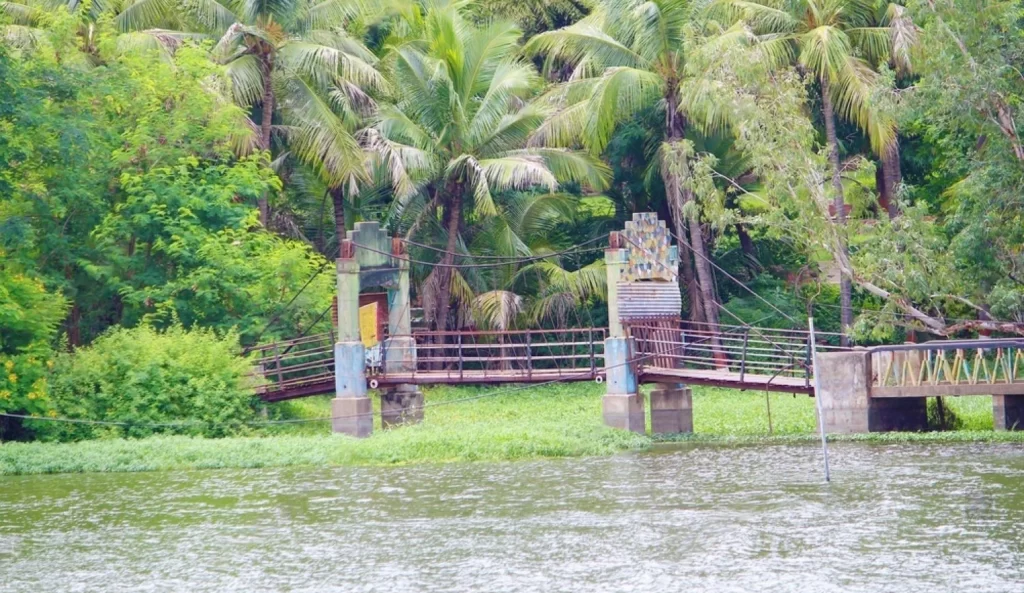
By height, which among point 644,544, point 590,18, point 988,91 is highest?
point 590,18

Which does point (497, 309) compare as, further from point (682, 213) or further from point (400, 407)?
point (400, 407)

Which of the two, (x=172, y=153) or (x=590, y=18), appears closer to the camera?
(x=172, y=153)

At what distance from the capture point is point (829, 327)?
154ft

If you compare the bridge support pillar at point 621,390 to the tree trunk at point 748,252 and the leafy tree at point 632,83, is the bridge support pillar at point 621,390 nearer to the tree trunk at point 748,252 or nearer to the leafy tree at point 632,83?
the leafy tree at point 632,83

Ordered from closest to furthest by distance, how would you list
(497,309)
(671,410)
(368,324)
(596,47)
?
(671,410) → (368,324) → (596,47) → (497,309)

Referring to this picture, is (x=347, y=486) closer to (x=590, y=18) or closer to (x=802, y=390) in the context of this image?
(x=802, y=390)

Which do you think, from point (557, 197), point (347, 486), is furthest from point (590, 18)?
point (347, 486)

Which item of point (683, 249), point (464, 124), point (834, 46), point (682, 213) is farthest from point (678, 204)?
point (834, 46)

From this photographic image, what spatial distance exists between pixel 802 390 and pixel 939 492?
847 centimetres

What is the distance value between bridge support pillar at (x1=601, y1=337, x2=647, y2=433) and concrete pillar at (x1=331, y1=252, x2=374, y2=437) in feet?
17.0

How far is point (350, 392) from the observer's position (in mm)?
32406

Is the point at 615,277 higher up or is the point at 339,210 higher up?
the point at 339,210

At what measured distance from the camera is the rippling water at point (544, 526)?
16.7 metres

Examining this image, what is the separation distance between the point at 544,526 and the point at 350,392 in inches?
508
